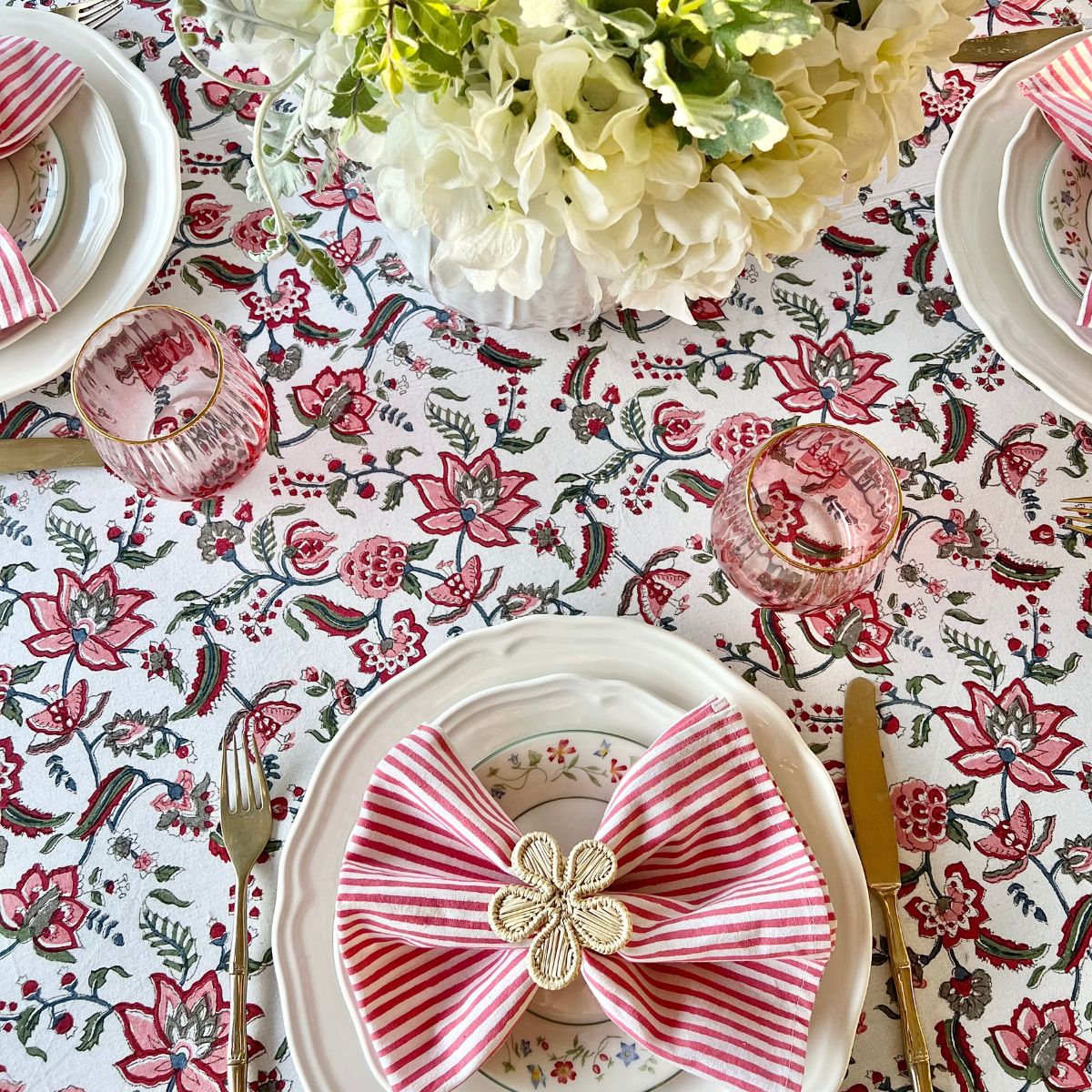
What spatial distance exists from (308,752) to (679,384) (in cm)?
42

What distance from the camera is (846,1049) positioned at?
1.89 feet

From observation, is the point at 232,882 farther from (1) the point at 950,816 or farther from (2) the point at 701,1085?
(1) the point at 950,816

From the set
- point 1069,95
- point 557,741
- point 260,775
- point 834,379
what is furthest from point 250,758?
point 1069,95

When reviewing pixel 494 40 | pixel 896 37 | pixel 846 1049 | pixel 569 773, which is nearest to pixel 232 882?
pixel 569 773

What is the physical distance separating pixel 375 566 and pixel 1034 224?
1.96 ft

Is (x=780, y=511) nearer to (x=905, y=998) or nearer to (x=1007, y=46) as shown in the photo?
(x=905, y=998)

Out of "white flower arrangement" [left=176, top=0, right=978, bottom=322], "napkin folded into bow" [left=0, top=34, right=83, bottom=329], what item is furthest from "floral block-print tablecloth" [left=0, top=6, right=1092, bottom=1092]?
"white flower arrangement" [left=176, top=0, right=978, bottom=322]

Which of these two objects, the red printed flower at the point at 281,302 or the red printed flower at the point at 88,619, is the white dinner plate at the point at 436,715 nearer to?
the red printed flower at the point at 88,619

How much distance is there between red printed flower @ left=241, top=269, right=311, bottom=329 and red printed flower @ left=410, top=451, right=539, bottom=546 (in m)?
0.19

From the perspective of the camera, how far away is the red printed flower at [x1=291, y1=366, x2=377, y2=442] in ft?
2.54

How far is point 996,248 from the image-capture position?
0.77 m

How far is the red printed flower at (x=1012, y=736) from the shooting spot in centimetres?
68

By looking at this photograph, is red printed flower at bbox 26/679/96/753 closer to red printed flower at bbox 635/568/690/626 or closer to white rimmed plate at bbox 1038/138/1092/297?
red printed flower at bbox 635/568/690/626

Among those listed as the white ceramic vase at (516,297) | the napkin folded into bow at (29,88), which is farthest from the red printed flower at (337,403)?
the napkin folded into bow at (29,88)
